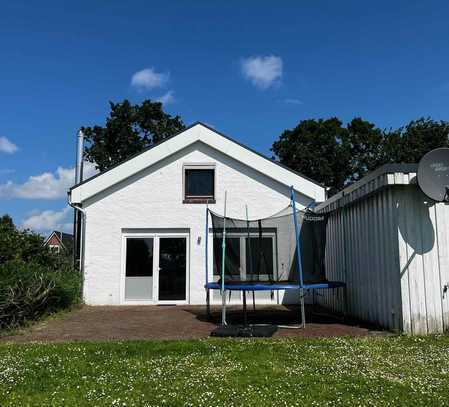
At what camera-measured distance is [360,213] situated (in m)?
9.17

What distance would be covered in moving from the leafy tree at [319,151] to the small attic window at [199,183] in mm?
22936

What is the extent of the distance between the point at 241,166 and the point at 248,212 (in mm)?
1428

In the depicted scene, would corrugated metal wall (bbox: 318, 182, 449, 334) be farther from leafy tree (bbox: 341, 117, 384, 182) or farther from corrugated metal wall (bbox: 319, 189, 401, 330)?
leafy tree (bbox: 341, 117, 384, 182)

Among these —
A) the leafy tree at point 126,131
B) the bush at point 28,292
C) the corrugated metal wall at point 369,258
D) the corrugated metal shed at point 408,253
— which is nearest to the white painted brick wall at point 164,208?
the bush at point 28,292

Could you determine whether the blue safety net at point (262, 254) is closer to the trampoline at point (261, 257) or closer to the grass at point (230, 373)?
the trampoline at point (261, 257)

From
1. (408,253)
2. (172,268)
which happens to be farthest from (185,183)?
(408,253)

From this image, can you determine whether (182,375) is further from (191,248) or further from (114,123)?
(114,123)

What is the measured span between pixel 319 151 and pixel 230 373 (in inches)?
1330

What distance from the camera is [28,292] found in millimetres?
9344

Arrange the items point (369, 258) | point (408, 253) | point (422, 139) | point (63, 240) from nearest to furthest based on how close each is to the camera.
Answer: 1. point (408, 253)
2. point (369, 258)
3. point (63, 240)
4. point (422, 139)

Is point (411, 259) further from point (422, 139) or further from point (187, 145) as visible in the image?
point (422, 139)

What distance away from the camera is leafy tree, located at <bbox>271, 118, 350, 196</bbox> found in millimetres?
36906

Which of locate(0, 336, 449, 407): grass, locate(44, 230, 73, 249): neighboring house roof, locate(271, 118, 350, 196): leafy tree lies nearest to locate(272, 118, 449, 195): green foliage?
locate(271, 118, 350, 196): leafy tree

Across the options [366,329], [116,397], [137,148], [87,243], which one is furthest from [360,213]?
[137,148]
